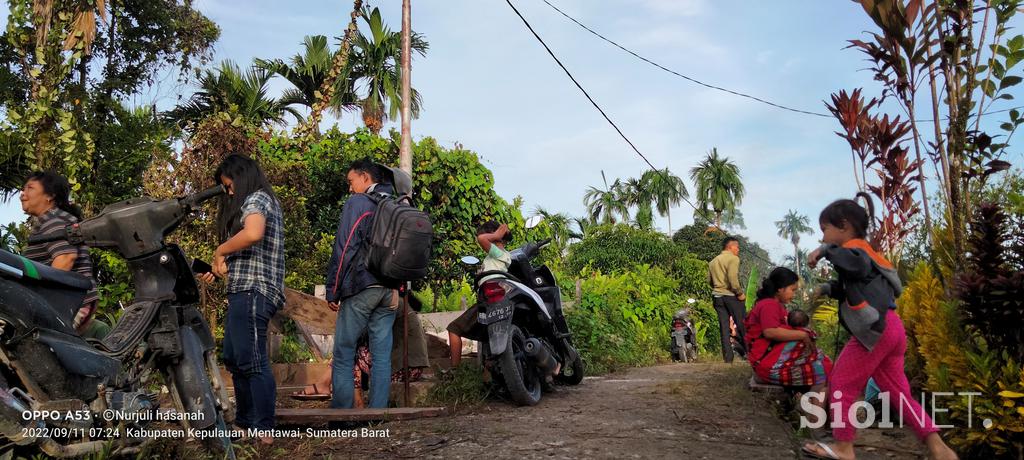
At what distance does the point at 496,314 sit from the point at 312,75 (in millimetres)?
14299

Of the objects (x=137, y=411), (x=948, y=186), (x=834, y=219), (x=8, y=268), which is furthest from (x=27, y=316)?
(x=948, y=186)

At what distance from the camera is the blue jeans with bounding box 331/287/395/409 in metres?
4.89

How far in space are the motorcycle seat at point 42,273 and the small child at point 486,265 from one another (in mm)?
2962

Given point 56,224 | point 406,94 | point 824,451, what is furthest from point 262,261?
point 406,94

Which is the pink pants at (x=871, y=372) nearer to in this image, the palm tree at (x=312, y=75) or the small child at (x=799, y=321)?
the small child at (x=799, y=321)

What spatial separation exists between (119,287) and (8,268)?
17.6 ft

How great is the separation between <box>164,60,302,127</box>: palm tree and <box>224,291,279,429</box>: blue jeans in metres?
12.7

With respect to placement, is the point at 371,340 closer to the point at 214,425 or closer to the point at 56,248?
the point at 214,425

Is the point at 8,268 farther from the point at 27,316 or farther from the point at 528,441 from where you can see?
the point at 528,441

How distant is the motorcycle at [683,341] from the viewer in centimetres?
1259

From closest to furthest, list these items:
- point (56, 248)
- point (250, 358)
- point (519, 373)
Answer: point (56, 248) < point (250, 358) < point (519, 373)

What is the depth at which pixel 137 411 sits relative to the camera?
3.14 meters

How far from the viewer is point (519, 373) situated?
5.44 m

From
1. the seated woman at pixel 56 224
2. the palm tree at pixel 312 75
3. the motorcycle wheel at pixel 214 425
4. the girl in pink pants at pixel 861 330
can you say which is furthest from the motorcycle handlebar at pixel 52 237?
the palm tree at pixel 312 75
